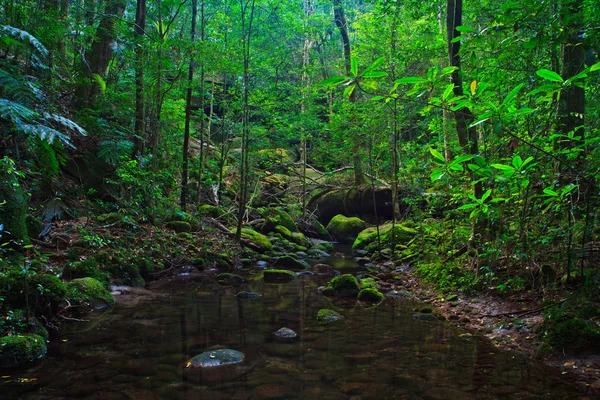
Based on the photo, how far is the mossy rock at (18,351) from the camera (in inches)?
152

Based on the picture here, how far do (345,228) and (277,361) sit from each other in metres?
13.0

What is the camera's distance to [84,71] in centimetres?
1077

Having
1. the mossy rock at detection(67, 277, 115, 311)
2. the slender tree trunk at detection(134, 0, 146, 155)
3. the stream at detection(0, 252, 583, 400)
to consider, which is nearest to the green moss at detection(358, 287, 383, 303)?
the stream at detection(0, 252, 583, 400)

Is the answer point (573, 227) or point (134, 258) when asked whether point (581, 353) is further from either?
point (134, 258)

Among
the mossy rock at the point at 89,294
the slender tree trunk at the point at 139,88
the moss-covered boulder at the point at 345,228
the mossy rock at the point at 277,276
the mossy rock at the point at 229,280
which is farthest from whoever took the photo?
the moss-covered boulder at the point at 345,228

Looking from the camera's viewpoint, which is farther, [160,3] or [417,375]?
[160,3]

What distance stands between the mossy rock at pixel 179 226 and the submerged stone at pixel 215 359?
7.55m

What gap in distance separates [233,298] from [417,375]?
169 inches

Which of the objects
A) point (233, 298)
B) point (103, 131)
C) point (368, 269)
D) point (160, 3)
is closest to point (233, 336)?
point (233, 298)

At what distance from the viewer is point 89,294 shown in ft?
19.6

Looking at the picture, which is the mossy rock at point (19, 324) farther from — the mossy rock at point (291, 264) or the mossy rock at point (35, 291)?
the mossy rock at point (291, 264)

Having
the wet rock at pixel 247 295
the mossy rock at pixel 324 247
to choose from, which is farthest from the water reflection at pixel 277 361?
the mossy rock at pixel 324 247

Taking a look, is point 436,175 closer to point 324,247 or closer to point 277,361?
point 277,361

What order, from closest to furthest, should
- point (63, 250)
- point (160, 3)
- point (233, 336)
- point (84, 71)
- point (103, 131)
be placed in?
point (233, 336)
point (63, 250)
point (103, 131)
point (84, 71)
point (160, 3)
